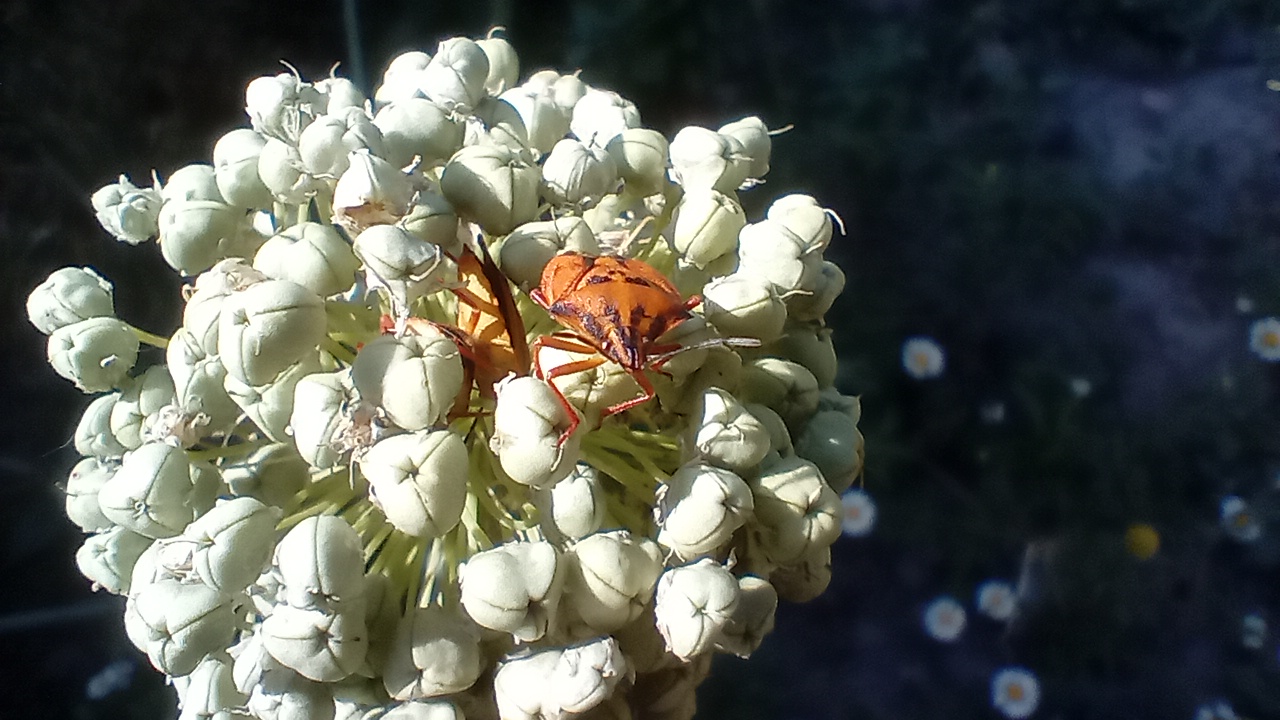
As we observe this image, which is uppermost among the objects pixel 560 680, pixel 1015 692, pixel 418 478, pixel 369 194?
pixel 369 194

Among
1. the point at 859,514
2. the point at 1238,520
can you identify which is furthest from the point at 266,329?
the point at 1238,520

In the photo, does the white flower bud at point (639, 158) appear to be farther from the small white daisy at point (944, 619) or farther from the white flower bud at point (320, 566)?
the small white daisy at point (944, 619)

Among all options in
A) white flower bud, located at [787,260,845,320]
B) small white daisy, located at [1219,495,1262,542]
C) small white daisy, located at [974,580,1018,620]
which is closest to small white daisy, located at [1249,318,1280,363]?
small white daisy, located at [1219,495,1262,542]

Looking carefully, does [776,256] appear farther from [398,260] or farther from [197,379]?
[197,379]

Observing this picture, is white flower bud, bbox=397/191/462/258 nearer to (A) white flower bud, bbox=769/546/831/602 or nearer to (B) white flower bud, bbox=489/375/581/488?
(B) white flower bud, bbox=489/375/581/488

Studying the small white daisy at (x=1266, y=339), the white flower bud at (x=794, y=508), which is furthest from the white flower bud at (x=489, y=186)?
the small white daisy at (x=1266, y=339)
